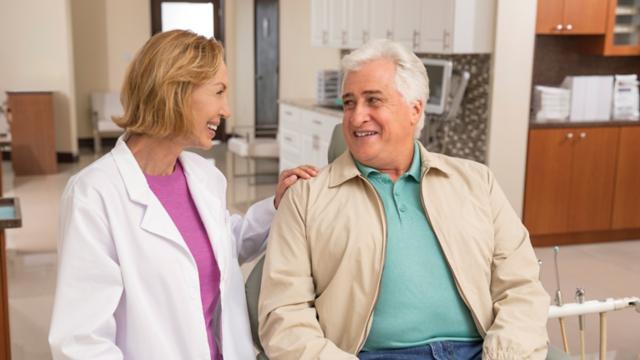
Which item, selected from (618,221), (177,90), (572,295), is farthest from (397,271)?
(618,221)

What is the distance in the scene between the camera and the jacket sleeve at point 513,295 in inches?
78.4

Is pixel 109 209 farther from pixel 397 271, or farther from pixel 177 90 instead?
pixel 397 271

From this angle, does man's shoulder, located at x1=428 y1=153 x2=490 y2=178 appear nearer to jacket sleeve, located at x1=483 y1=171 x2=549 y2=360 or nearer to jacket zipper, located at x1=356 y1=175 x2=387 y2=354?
jacket sleeve, located at x1=483 y1=171 x2=549 y2=360

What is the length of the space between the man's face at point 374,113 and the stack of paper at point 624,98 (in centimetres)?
410

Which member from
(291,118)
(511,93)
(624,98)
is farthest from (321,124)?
(624,98)

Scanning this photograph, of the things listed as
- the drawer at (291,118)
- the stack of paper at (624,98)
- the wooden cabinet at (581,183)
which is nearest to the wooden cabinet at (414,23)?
the drawer at (291,118)

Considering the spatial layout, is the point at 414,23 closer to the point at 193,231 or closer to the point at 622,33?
the point at 622,33

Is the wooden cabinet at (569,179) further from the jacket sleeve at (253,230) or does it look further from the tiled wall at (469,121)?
the jacket sleeve at (253,230)

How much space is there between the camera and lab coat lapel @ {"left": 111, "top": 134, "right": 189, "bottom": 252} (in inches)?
69.2

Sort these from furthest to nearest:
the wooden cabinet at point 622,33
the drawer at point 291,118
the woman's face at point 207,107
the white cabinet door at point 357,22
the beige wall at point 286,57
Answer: the beige wall at point 286,57, the drawer at point 291,118, the white cabinet door at point 357,22, the wooden cabinet at point 622,33, the woman's face at point 207,107

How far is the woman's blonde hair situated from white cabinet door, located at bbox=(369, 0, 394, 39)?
453 centimetres

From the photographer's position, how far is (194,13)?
11.6m

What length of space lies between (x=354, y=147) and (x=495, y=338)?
24.9 inches

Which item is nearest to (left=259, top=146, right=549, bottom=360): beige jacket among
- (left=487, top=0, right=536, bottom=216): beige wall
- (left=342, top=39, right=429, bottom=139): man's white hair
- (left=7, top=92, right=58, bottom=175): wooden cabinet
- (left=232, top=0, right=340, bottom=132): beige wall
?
(left=342, top=39, right=429, bottom=139): man's white hair
